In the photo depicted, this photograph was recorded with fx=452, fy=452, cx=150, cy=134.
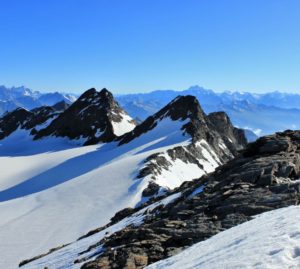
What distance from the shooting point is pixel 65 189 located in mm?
63625

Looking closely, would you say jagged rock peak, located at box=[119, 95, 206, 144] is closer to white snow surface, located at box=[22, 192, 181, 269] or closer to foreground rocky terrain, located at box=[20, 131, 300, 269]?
white snow surface, located at box=[22, 192, 181, 269]

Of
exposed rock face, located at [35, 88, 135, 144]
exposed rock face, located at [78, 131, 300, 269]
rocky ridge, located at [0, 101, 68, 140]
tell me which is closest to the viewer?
exposed rock face, located at [78, 131, 300, 269]

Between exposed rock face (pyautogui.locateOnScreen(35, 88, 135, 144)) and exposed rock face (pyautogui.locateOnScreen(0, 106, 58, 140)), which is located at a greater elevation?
exposed rock face (pyautogui.locateOnScreen(0, 106, 58, 140))

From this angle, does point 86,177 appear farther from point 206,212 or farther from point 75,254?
point 206,212

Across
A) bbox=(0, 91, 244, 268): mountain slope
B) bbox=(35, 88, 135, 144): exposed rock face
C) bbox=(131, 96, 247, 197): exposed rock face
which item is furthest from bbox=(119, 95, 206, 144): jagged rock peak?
bbox=(35, 88, 135, 144): exposed rock face

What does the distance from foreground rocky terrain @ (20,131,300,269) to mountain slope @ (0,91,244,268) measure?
13559 mm

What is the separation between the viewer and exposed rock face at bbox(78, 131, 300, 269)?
21.8 m

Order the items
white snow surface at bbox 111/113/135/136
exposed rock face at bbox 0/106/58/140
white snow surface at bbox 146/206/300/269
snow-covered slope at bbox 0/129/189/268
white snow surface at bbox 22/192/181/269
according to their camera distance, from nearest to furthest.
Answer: white snow surface at bbox 146/206/300/269
white snow surface at bbox 22/192/181/269
snow-covered slope at bbox 0/129/189/268
white snow surface at bbox 111/113/135/136
exposed rock face at bbox 0/106/58/140

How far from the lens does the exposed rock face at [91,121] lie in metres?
115

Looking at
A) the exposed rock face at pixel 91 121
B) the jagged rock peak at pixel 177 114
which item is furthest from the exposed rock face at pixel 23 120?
the jagged rock peak at pixel 177 114

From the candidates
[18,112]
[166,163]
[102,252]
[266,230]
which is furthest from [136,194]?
[18,112]

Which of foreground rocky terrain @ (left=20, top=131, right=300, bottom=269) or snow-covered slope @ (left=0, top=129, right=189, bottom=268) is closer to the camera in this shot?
foreground rocky terrain @ (left=20, top=131, right=300, bottom=269)

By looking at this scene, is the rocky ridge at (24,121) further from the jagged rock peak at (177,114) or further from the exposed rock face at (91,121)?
the jagged rock peak at (177,114)

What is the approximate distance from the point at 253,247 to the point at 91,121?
10827 centimetres
